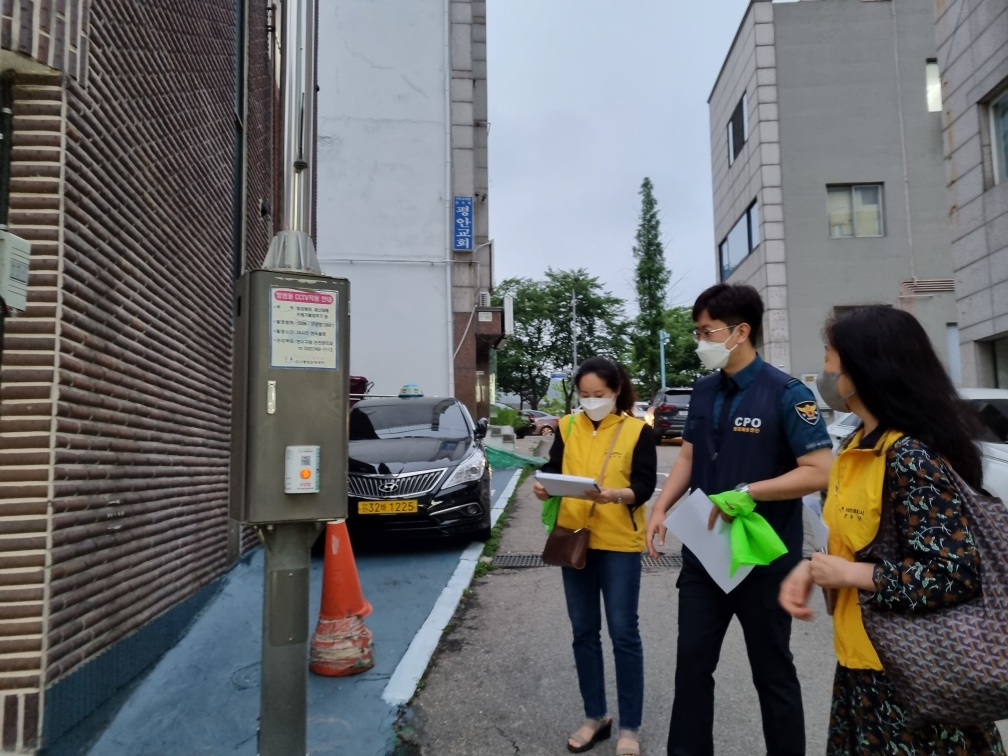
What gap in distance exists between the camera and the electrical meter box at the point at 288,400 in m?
3.16

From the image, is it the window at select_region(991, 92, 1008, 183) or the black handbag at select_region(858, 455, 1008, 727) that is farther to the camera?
the window at select_region(991, 92, 1008, 183)

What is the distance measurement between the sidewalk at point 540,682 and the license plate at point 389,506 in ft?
3.92

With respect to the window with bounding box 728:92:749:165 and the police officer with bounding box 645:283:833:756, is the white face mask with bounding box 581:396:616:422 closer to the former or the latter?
the police officer with bounding box 645:283:833:756

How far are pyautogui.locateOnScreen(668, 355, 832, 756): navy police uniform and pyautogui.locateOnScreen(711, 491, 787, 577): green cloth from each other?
0.20 meters

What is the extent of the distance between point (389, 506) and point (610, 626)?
13.5 ft

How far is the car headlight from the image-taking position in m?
7.60

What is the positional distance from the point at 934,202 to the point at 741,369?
881 inches

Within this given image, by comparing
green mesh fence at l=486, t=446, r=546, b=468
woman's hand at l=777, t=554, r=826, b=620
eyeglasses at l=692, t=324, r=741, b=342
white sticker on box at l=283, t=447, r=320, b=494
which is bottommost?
green mesh fence at l=486, t=446, r=546, b=468

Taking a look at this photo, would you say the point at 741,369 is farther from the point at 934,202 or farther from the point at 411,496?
the point at 934,202

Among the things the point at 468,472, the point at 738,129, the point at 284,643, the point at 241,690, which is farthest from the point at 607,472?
the point at 738,129

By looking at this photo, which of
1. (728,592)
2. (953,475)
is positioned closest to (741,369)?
(728,592)

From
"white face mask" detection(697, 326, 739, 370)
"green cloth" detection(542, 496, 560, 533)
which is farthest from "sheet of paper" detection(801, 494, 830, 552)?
"green cloth" detection(542, 496, 560, 533)

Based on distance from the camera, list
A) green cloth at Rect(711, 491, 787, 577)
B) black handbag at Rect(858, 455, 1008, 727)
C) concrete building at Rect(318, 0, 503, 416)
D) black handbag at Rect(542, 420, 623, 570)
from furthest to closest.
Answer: concrete building at Rect(318, 0, 503, 416) → black handbag at Rect(542, 420, 623, 570) → green cloth at Rect(711, 491, 787, 577) → black handbag at Rect(858, 455, 1008, 727)

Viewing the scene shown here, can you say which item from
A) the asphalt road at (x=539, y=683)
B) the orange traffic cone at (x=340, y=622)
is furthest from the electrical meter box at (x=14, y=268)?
the asphalt road at (x=539, y=683)
